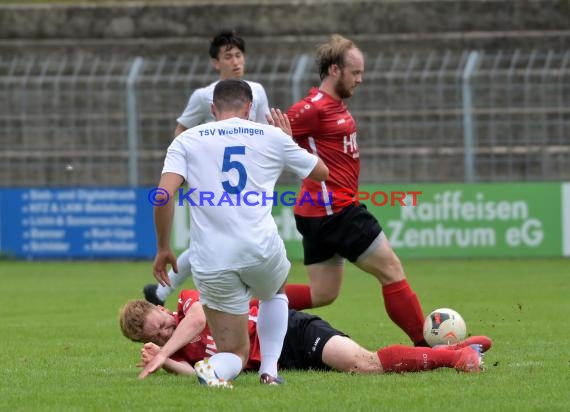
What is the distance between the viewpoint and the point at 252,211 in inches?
279

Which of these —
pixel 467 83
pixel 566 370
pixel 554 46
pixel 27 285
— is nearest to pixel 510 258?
pixel 467 83

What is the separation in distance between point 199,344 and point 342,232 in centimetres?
152

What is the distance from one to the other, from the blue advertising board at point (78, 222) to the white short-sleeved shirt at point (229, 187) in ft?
42.4

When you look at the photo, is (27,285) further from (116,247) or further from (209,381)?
(209,381)

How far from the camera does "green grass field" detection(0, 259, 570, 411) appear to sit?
267 inches

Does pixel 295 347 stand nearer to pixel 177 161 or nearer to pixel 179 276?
pixel 177 161

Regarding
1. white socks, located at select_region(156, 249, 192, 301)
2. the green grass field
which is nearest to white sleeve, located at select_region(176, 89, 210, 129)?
white socks, located at select_region(156, 249, 192, 301)

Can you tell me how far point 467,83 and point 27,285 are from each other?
752cm

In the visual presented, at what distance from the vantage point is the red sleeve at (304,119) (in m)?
9.22

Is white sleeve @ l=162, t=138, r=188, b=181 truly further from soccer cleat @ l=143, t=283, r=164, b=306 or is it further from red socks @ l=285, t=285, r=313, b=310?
soccer cleat @ l=143, t=283, r=164, b=306

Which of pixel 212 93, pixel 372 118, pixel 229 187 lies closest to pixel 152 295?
pixel 212 93

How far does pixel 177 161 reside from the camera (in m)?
7.14

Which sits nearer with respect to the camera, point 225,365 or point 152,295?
point 225,365

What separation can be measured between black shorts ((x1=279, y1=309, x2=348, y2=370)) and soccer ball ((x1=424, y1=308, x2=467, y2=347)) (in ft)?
2.86
